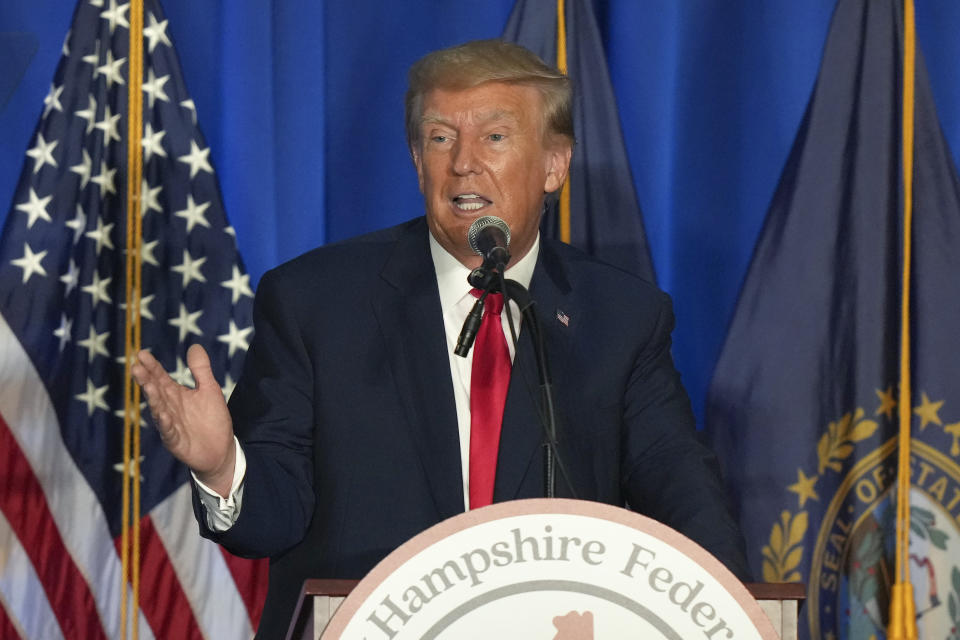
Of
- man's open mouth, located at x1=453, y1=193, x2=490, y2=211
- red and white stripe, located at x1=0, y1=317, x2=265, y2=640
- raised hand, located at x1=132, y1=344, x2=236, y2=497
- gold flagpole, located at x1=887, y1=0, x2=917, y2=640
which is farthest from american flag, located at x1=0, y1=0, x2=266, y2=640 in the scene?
gold flagpole, located at x1=887, y1=0, x2=917, y2=640

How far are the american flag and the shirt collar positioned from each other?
0.99 m

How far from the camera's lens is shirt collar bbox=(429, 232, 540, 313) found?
2605 mm

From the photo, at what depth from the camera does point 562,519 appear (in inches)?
63.1

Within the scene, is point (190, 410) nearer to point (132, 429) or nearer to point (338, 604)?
point (338, 604)

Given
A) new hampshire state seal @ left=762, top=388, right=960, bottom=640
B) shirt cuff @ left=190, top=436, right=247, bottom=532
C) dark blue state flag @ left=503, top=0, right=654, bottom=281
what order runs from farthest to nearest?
1. dark blue state flag @ left=503, top=0, right=654, bottom=281
2. new hampshire state seal @ left=762, top=388, right=960, bottom=640
3. shirt cuff @ left=190, top=436, right=247, bottom=532

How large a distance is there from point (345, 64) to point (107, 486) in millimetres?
1248

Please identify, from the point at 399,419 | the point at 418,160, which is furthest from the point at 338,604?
the point at 418,160

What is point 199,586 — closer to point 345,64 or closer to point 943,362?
point 345,64

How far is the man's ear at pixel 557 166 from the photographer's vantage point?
2783 millimetres

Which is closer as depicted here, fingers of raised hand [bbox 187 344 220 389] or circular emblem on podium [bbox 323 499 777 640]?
circular emblem on podium [bbox 323 499 777 640]

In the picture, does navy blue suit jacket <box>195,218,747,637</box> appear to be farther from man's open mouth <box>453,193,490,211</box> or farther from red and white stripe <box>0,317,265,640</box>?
red and white stripe <box>0,317,265,640</box>

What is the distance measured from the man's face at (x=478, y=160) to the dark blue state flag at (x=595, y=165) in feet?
3.04

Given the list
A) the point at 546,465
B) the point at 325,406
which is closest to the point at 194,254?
the point at 325,406

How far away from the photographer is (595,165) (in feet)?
11.9
